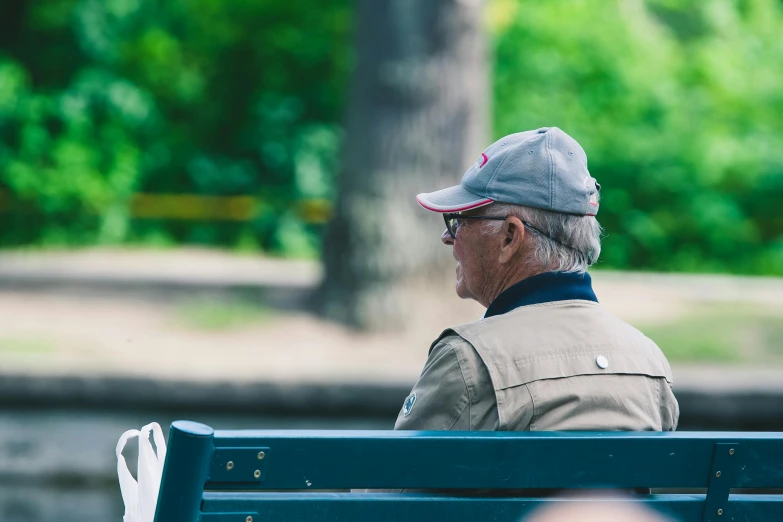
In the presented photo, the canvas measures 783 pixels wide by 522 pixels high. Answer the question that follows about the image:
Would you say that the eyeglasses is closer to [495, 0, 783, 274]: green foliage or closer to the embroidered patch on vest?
the embroidered patch on vest

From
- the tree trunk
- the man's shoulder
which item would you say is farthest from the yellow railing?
the man's shoulder

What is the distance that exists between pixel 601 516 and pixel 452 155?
17.1 feet

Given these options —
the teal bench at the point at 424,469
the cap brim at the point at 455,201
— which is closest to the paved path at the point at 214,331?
the cap brim at the point at 455,201

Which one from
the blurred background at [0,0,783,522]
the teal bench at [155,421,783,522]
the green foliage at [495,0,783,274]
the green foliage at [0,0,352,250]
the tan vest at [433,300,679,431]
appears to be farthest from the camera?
the green foliage at [495,0,783,274]

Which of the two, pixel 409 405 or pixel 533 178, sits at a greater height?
pixel 533 178

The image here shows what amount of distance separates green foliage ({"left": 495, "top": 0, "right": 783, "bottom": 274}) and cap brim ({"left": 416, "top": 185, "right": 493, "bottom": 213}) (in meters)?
9.32

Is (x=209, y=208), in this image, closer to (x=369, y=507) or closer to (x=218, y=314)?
(x=218, y=314)

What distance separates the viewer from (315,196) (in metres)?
12.3

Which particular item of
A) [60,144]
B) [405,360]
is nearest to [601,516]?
[405,360]

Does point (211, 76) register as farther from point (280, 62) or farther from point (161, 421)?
point (161, 421)

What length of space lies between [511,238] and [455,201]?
0.46 feet

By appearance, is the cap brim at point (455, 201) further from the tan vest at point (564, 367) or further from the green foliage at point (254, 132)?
the green foliage at point (254, 132)

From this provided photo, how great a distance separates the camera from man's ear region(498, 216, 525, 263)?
2178mm

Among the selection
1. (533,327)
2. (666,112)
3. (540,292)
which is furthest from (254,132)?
(533,327)
